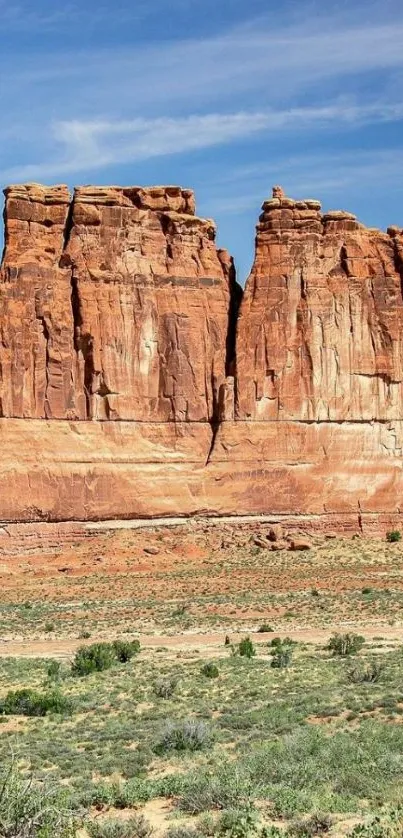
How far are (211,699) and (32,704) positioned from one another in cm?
311

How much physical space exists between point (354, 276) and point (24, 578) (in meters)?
23.0

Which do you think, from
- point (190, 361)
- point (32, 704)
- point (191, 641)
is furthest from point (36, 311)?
point (32, 704)

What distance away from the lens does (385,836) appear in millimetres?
9930

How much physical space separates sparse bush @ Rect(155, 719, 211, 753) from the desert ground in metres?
0.03

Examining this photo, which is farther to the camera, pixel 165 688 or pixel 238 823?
pixel 165 688

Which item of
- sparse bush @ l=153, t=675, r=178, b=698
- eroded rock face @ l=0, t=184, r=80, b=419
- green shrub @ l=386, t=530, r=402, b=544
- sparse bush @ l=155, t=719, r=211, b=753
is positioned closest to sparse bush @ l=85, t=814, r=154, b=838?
sparse bush @ l=155, t=719, r=211, b=753

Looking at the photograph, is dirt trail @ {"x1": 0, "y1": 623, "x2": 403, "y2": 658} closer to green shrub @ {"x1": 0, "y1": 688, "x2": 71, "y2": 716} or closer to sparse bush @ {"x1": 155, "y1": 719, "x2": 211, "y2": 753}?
green shrub @ {"x1": 0, "y1": 688, "x2": 71, "y2": 716}

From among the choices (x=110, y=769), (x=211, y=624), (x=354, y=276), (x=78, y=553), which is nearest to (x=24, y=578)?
(x=78, y=553)

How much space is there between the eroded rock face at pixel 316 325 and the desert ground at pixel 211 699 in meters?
11.0

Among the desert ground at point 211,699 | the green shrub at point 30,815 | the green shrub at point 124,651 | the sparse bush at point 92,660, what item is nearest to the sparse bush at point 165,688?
the desert ground at point 211,699

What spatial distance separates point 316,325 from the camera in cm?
5309

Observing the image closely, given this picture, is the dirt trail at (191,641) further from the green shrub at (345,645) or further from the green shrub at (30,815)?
the green shrub at (30,815)

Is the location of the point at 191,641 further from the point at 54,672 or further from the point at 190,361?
the point at 190,361

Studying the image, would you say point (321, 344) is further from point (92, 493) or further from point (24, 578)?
point (24, 578)
